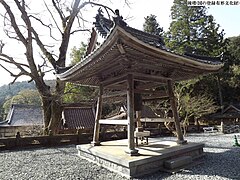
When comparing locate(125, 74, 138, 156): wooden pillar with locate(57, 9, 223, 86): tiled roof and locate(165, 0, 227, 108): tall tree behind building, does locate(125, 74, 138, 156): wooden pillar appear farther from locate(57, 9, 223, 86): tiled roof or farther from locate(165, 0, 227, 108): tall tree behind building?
→ locate(165, 0, 227, 108): tall tree behind building

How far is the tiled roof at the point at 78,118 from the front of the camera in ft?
62.3

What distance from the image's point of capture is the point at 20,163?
6.37 meters

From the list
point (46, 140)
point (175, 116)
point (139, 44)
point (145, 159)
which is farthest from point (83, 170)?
point (46, 140)

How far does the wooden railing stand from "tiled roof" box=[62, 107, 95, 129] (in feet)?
25.7

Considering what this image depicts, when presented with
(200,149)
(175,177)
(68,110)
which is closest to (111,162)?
(175,177)

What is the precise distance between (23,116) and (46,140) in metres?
17.4

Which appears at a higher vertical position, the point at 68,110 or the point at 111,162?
the point at 68,110

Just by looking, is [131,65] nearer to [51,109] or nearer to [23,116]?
[51,109]

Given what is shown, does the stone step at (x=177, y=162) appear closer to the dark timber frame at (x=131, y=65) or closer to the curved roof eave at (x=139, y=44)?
the dark timber frame at (x=131, y=65)

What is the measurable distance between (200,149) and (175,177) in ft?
7.53

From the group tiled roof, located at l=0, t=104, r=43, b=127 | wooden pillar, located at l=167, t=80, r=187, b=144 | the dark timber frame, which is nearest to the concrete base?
wooden pillar, located at l=167, t=80, r=187, b=144

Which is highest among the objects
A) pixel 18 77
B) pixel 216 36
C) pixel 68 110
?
pixel 216 36

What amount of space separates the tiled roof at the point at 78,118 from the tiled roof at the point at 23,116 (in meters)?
6.69

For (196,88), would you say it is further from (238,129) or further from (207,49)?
(238,129)
